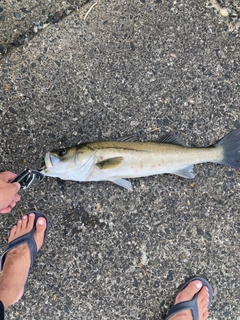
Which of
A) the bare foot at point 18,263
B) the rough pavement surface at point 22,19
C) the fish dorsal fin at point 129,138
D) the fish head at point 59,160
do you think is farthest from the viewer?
the rough pavement surface at point 22,19

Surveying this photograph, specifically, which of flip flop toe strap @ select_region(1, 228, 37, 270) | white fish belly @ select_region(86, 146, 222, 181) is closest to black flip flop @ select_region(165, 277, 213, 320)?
white fish belly @ select_region(86, 146, 222, 181)

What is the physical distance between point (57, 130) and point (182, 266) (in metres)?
1.92

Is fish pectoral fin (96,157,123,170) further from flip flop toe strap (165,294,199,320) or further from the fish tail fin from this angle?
flip flop toe strap (165,294,199,320)

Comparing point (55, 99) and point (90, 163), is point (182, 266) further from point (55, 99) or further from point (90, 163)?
point (55, 99)

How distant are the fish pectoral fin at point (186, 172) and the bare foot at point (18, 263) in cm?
147

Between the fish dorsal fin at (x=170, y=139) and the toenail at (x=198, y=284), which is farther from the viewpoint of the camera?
the toenail at (x=198, y=284)

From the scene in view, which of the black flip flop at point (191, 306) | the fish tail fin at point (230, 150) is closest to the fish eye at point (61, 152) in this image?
the fish tail fin at point (230, 150)

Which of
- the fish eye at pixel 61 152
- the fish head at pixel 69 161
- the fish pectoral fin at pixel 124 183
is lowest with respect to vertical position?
the fish pectoral fin at pixel 124 183

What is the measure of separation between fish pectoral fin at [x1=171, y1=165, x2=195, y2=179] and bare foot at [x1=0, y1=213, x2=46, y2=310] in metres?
1.47

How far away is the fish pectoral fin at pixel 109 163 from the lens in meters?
3.33

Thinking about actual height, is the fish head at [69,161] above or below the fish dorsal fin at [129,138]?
above

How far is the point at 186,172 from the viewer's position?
3.57m

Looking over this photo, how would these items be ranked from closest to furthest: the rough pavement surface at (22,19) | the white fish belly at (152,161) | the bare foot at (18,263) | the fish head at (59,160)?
the fish head at (59,160)
the white fish belly at (152,161)
the bare foot at (18,263)
the rough pavement surface at (22,19)

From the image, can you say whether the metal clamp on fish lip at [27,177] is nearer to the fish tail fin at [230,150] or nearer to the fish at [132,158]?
the fish at [132,158]
